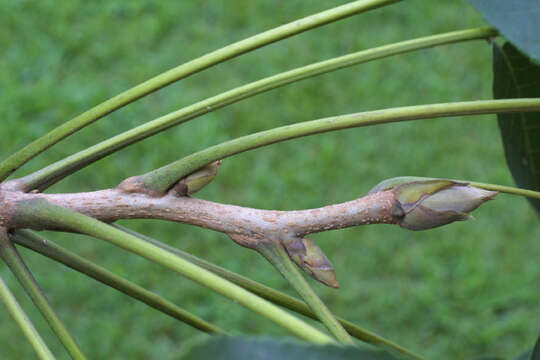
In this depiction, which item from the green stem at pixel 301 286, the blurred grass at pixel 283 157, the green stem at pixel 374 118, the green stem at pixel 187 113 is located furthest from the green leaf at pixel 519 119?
the blurred grass at pixel 283 157

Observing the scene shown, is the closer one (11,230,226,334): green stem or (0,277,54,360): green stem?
(0,277,54,360): green stem

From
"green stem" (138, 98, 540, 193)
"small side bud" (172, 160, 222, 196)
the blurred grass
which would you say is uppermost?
"green stem" (138, 98, 540, 193)

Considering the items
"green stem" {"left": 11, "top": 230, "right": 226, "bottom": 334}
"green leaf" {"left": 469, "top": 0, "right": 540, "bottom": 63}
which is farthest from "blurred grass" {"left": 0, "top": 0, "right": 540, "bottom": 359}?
"green leaf" {"left": 469, "top": 0, "right": 540, "bottom": 63}

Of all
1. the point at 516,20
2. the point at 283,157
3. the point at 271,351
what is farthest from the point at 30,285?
the point at 283,157

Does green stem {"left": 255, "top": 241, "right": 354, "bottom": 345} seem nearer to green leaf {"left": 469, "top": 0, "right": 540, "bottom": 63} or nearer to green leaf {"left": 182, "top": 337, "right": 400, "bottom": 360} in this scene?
green leaf {"left": 182, "top": 337, "right": 400, "bottom": 360}

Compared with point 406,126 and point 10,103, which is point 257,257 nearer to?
point 406,126

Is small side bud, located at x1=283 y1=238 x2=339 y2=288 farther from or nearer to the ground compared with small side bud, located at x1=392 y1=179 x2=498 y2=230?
nearer to the ground

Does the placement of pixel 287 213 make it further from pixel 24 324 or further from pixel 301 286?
pixel 24 324
